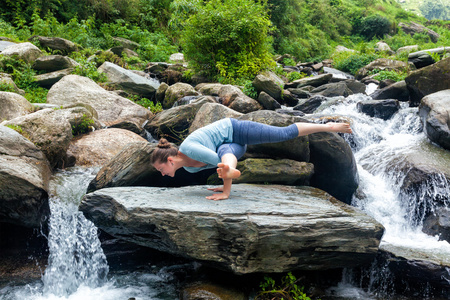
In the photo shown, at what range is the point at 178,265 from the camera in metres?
5.23

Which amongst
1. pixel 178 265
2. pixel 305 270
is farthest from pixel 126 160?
pixel 305 270

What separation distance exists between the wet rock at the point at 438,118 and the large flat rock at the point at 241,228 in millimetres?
4117

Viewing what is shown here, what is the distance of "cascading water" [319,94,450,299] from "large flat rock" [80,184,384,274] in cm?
88

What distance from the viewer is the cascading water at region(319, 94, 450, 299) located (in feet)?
16.6

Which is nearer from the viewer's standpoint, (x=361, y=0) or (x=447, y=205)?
(x=447, y=205)

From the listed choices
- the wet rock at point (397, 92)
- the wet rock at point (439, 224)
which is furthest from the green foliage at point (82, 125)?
the wet rock at point (397, 92)

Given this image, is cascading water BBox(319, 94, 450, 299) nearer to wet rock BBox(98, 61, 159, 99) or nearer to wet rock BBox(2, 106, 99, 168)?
wet rock BBox(2, 106, 99, 168)

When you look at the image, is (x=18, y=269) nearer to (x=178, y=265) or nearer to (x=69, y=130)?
(x=178, y=265)

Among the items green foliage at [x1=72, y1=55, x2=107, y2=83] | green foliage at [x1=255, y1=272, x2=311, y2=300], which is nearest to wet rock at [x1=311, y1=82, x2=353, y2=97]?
green foliage at [x1=72, y1=55, x2=107, y2=83]

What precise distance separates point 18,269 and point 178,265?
220cm

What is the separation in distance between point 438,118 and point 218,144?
5.61 meters

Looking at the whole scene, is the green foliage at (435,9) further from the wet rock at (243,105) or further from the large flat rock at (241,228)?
the large flat rock at (241,228)

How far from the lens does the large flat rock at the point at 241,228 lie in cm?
401

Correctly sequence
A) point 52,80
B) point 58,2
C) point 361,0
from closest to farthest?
1. point 52,80
2. point 58,2
3. point 361,0
